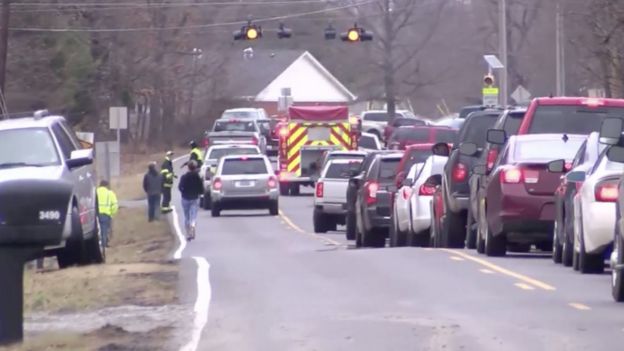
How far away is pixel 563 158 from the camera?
63.0 feet

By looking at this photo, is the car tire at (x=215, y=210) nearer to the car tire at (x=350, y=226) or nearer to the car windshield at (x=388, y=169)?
the car tire at (x=350, y=226)

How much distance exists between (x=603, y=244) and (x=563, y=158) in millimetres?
3574

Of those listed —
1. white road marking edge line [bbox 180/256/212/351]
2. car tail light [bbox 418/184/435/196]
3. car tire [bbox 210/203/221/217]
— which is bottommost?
white road marking edge line [bbox 180/256/212/351]

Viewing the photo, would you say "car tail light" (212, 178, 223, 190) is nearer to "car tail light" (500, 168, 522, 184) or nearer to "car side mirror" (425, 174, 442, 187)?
"car side mirror" (425, 174, 442, 187)

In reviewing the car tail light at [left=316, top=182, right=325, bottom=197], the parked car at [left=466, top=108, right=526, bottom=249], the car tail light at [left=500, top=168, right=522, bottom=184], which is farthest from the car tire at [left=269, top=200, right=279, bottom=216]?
the car tail light at [left=500, top=168, right=522, bottom=184]

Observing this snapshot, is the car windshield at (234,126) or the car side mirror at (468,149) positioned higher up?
the car windshield at (234,126)

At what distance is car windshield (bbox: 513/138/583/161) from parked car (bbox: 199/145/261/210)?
91.5 ft

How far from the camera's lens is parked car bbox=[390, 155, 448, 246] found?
24406mm

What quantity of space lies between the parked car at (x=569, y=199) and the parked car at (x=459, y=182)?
379cm

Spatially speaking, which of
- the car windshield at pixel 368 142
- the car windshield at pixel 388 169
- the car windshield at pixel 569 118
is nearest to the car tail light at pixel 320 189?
the car windshield at pixel 388 169

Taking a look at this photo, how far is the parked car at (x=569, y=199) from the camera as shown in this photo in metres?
17.1

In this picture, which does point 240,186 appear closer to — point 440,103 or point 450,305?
point 450,305

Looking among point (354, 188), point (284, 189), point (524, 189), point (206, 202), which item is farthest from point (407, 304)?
point (284, 189)

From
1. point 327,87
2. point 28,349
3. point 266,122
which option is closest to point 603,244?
point 28,349
